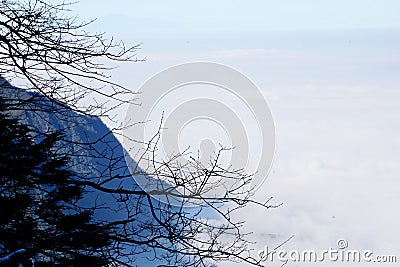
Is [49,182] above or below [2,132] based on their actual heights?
below

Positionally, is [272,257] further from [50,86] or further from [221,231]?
[50,86]

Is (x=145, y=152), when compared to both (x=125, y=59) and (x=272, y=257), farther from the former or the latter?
(x=272, y=257)

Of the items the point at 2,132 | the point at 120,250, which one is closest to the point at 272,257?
the point at 120,250

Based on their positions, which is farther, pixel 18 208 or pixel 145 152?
pixel 18 208

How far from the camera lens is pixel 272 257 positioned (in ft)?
28.1

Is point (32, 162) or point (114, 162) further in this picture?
point (32, 162)

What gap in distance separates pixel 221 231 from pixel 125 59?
2.51 m

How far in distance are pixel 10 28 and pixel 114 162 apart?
6.67 feet

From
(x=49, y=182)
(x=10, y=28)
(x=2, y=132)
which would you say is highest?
(x=10, y=28)

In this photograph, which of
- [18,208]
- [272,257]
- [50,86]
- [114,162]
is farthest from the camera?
[18,208]

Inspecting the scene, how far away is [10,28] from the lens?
7.41 meters

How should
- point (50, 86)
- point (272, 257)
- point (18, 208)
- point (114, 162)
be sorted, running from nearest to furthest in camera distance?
point (114, 162), point (50, 86), point (272, 257), point (18, 208)

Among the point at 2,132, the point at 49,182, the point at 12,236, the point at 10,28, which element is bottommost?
the point at 12,236

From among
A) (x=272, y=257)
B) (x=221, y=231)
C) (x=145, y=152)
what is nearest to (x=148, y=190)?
(x=145, y=152)
